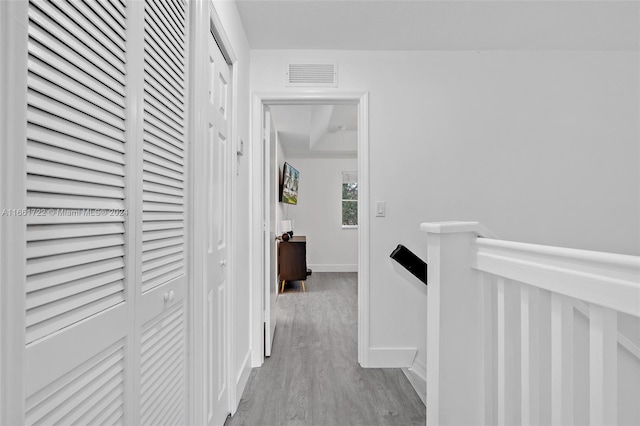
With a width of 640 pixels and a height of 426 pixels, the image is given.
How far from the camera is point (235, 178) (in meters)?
2.00

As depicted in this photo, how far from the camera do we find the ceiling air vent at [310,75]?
2.62m

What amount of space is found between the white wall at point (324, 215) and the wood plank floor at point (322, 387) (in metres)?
3.38

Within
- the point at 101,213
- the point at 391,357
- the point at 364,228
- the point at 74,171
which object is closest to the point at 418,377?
the point at 391,357

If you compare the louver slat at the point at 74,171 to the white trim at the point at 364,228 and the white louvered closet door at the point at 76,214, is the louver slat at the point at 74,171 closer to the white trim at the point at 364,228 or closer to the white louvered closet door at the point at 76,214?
the white louvered closet door at the point at 76,214

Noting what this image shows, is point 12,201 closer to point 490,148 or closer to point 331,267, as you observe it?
point 490,148

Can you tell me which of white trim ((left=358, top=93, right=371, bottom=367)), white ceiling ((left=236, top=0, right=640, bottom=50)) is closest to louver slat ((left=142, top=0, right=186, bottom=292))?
white ceiling ((left=236, top=0, right=640, bottom=50))

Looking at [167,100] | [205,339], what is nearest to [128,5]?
[167,100]

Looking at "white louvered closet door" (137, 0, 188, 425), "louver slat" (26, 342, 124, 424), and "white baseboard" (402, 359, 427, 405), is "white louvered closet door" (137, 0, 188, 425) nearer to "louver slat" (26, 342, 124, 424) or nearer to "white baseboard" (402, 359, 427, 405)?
"louver slat" (26, 342, 124, 424)

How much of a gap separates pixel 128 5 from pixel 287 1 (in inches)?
55.8

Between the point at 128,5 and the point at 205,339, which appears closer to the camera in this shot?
the point at 128,5

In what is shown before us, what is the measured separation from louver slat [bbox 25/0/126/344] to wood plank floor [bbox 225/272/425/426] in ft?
4.52

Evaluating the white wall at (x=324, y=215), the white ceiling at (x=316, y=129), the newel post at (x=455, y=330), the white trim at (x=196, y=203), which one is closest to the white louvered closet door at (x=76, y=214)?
the white trim at (x=196, y=203)

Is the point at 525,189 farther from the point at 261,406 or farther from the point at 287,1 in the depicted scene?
the point at 261,406

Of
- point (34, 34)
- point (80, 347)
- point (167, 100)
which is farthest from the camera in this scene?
point (167, 100)
